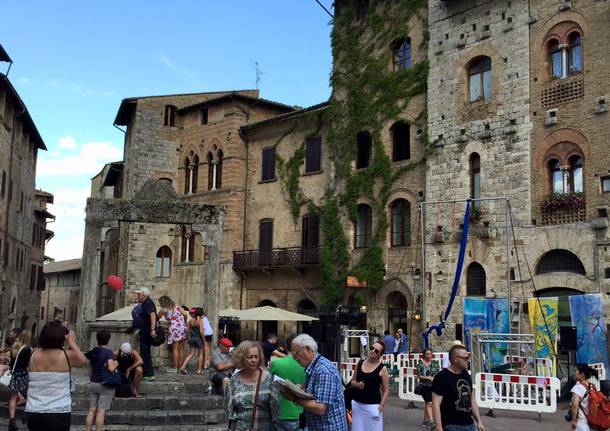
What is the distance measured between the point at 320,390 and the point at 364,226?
2120 cm

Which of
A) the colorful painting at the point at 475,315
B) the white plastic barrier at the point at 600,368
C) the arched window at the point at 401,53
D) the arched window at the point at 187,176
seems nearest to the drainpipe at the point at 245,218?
the arched window at the point at 187,176

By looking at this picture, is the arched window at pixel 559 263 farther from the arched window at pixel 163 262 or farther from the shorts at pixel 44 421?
the arched window at pixel 163 262

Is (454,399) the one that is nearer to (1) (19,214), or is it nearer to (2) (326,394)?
(2) (326,394)

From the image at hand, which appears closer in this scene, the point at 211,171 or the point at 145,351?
the point at 145,351

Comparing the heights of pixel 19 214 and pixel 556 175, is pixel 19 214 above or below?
above

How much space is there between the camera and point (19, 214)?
120 ft

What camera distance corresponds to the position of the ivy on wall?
82.9ft

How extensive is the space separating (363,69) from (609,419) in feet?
67.5

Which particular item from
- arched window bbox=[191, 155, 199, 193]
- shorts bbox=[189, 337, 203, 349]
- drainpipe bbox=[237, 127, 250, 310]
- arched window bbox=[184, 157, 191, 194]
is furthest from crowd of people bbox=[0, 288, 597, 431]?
arched window bbox=[184, 157, 191, 194]

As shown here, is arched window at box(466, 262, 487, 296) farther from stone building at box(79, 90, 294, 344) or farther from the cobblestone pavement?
stone building at box(79, 90, 294, 344)

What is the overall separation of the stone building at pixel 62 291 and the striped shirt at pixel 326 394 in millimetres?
52884

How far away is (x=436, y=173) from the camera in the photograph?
928 inches

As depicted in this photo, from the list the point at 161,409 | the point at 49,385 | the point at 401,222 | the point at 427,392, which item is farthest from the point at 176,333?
the point at 401,222

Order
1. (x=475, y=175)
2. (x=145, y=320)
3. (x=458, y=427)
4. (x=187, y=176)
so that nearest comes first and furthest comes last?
1. (x=458, y=427)
2. (x=145, y=320)
3. (x=475, y=175)
4. (x=187, y=176)
